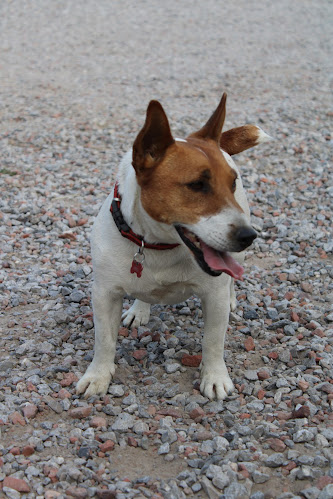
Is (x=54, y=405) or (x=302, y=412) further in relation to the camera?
(x=54, y=405)

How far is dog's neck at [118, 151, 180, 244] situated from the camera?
3.34 metres

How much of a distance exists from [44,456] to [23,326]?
4.45 ft

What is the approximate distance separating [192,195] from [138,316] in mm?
1605

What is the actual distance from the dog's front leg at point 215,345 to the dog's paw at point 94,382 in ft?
1.91

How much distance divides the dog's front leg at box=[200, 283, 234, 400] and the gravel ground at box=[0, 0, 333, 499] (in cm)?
10

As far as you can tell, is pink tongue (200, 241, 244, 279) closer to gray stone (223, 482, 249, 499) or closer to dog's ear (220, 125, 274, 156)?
gray stone (223, 482, 249, 499)

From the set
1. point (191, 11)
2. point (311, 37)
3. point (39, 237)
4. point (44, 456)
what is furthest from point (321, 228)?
point (191, 11)

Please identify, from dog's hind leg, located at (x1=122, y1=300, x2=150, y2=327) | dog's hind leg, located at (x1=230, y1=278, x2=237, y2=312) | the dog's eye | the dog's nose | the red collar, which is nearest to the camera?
the dog's nose

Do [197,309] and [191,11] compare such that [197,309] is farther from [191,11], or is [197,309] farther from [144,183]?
[191,11]

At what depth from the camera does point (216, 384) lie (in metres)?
3.79

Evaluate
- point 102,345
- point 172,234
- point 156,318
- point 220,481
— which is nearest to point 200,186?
point 172,234

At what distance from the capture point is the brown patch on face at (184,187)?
10.4ft

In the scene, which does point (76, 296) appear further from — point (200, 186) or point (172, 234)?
point (200, 186)

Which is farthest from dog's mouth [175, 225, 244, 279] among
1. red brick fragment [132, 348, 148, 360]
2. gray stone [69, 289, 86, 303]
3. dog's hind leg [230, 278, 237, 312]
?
gray stone [69, 289, 86, 303]
